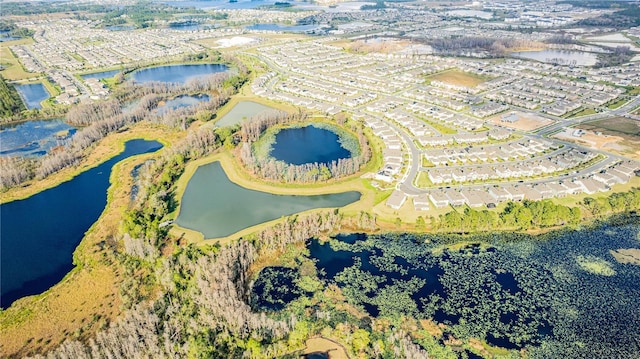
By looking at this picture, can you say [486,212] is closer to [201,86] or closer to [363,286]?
[363,286]

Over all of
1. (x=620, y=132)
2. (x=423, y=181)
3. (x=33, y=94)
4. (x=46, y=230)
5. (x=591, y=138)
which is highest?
(x=33, y=94)

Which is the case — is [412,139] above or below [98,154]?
above

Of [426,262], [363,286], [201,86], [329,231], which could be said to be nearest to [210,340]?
[363,286]

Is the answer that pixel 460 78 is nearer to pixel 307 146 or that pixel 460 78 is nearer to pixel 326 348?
pixel 307 146

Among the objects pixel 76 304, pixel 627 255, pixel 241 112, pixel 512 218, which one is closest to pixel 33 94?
pixel 241 112

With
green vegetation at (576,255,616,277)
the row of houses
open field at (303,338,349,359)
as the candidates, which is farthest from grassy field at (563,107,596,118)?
open field at (303,338,349,359)

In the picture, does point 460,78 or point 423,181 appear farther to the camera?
point 460,78

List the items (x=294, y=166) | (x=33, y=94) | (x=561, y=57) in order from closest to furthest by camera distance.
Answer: (x=294, y=166) → (x=33, y=94) → (x=561, y=57)
